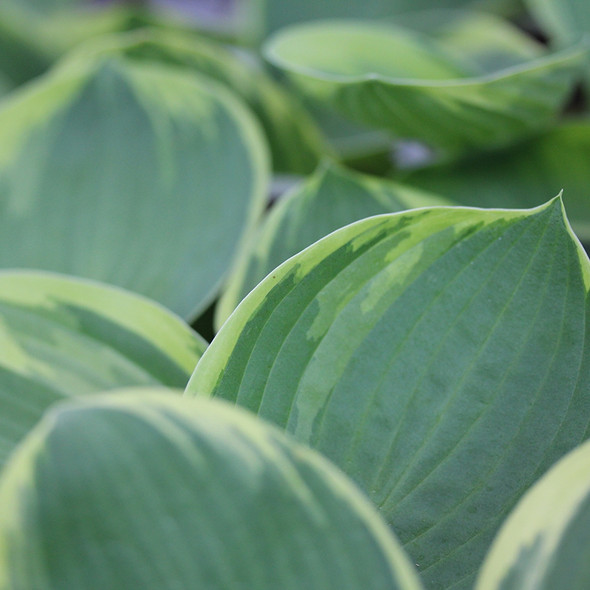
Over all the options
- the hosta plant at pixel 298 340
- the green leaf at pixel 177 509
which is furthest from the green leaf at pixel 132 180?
the green leaf at pixel 177 509

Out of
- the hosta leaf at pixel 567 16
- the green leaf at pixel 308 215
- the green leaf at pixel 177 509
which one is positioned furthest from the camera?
the hosta leaf at pixel 567 16

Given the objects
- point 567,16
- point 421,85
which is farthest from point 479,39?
point 421,85

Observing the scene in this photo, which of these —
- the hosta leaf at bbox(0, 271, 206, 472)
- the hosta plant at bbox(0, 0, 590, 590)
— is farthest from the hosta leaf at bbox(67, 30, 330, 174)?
the hosta leaf at bbox(0, 271, 206, 472)

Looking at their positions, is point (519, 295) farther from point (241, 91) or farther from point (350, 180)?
point (241, 91)

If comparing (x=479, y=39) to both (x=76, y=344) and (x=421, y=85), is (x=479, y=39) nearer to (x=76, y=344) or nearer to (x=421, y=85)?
(x=421, y=85)

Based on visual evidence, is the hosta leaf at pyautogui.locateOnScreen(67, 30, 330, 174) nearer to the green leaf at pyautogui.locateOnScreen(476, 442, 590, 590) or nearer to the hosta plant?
the hosta plant

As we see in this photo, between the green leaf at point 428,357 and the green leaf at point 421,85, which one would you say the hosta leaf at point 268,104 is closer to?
the green leaf at point 421,85

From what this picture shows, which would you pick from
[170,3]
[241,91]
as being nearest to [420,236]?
[241,91]
